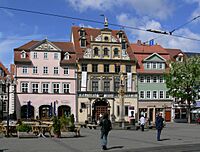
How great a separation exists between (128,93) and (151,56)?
8.57 meters

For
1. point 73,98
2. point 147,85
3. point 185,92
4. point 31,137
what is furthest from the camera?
point 147,85

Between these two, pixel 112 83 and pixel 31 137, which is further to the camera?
pixel 112 83

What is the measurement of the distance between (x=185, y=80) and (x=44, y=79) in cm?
2267

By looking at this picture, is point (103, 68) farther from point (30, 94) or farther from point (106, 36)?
point (30, 94)

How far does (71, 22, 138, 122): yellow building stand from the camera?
206 feet

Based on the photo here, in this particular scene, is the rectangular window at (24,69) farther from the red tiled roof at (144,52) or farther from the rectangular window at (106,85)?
the red tiled roof at (144,52)


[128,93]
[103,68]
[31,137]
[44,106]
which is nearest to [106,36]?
[103,68]

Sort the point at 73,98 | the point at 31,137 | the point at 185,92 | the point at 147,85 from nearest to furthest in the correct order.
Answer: the point at 31,137
the point at 185,92
the point at 73,98
the point at 147,85

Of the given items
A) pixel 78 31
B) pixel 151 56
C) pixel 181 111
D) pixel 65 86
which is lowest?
pixel 181 111

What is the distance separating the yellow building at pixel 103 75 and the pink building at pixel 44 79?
1702mm

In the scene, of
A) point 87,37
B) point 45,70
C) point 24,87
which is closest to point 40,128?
point 24,87

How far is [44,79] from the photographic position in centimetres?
6159

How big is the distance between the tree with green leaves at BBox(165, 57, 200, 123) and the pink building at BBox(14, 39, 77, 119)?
16.4 metres

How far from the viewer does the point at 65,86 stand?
62344 mm
